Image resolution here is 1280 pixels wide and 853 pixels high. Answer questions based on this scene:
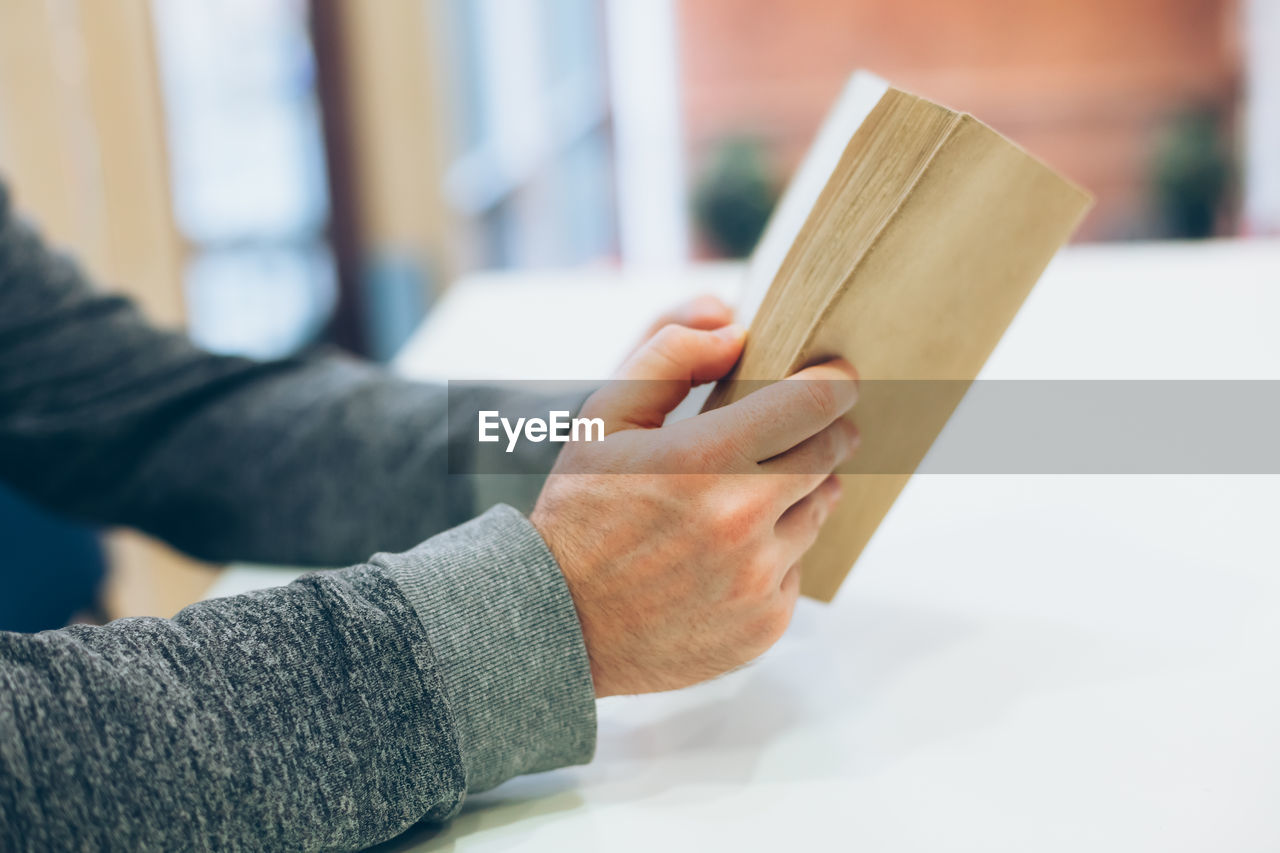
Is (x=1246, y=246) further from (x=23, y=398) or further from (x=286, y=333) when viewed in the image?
(x=286, y=333)

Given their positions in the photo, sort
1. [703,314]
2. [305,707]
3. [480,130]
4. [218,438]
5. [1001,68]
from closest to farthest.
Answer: [305,707]
[703,314]
[218,438]
[480,130]
[1001,68]

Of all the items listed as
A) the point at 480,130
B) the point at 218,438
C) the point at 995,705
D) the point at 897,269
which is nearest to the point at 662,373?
the point at 897,269

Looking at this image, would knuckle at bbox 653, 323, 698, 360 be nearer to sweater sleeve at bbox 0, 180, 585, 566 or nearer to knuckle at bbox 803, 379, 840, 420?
knuckle at bbox 803, 379, 840, 420

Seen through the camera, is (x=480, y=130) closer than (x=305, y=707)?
No

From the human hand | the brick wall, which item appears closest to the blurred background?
the brick wall

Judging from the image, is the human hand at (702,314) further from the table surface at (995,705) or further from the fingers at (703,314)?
the table surface at (995,705)

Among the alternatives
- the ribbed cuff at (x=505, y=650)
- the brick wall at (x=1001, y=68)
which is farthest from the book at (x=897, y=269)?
the brick wall at (x=1001, y=68)

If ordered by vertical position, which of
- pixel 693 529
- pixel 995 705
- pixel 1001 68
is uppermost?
pixel 1001 68

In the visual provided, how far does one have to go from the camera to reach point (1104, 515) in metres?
0.61

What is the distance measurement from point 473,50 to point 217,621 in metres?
2.86

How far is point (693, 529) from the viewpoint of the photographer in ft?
1.32

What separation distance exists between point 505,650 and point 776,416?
0.50 ft

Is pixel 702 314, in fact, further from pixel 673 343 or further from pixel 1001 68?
pixel 1001 68

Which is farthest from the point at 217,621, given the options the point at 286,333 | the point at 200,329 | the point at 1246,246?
the point at 286,333
